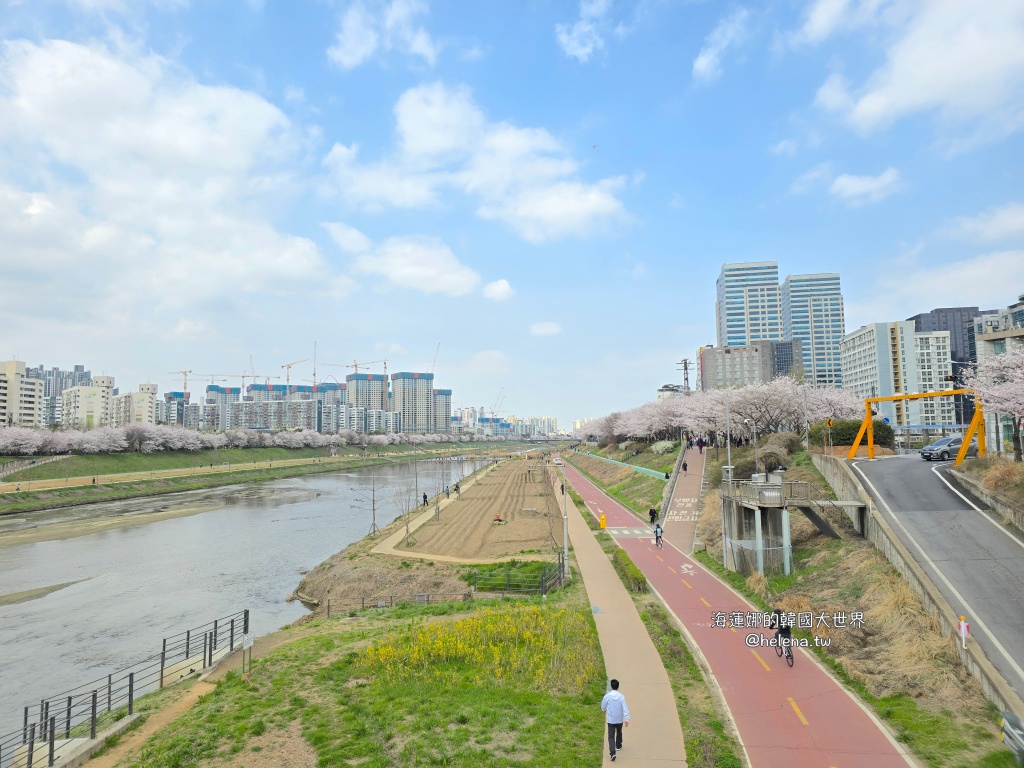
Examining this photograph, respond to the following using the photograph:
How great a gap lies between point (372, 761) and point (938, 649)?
14.6 m

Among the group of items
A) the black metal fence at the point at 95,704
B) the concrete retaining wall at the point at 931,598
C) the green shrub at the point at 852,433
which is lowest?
the black metal fence at the point at 95,704

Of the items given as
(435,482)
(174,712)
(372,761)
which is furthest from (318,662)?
(435,482)

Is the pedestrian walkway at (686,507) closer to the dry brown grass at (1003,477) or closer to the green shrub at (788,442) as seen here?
the green shrub at (788,442)

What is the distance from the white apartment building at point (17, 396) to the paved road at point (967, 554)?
179925mm

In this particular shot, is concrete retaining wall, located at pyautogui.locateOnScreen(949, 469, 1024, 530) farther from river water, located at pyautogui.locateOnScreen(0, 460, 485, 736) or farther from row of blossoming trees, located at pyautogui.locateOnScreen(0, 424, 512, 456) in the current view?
row of blossoming trees, located at pyautogui.locateOnScreen(0, 424, 512, 456)

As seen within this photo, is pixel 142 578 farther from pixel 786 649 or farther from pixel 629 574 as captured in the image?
pixel 786 649

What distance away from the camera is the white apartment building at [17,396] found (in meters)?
158

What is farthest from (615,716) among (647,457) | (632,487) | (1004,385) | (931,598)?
(647,457)

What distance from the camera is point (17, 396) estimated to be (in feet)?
541

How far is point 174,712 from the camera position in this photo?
16.2 m

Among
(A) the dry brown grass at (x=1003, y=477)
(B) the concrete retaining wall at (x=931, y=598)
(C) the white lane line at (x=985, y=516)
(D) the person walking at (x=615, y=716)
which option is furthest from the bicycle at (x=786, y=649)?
(A) the dry brown grass at (x=1003, y=477)

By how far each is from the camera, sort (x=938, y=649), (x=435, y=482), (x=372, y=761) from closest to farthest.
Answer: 1. (x=372, y=761)
2. (x=938, y=649)
3. (x=435, y=482)

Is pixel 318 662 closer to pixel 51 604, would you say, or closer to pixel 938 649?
pixel 938 649

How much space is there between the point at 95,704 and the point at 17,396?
643ft
